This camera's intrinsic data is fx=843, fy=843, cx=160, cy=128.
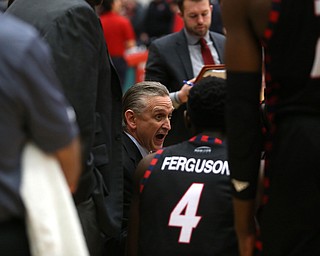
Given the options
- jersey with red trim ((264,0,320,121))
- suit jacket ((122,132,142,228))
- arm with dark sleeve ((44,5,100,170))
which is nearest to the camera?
jersey with red trim ((264,0,320,121))

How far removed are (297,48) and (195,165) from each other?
39.3 inches

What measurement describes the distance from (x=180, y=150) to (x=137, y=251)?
1.52 feet

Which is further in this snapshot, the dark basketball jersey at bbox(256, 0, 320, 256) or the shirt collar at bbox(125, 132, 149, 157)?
the shirt collar at bbox(125, 132, 149, 157)

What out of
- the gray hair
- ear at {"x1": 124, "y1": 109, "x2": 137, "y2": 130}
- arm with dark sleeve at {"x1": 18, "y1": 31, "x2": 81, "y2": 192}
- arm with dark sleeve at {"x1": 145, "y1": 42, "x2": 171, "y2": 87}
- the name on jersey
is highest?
arm with dark sleeve at {"x1": 18, "y1": 31, "x2": 81, "y2": 192}

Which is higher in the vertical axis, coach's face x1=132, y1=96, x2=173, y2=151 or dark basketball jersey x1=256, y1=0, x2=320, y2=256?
dark basketball jersey x1=256, y1=0, x2=320, y2=256

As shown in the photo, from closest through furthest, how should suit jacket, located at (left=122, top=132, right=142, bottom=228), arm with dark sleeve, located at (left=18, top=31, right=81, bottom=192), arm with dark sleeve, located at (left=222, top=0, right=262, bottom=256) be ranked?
1. arm with dark sleeve, located at (left=18, top=31, right=81, bottom=192)
2. arm with dark sleeve, located at (left=222, top=0, right=262, bottom=256)
3. suit jacket, located at (left=122, top=132, right=142, bottom=228)

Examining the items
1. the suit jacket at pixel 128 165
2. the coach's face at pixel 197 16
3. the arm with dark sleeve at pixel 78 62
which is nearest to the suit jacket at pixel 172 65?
the coach's face at pixel 197 16

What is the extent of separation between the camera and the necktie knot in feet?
19.8

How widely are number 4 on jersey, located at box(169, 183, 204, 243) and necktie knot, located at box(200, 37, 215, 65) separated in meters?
2.72

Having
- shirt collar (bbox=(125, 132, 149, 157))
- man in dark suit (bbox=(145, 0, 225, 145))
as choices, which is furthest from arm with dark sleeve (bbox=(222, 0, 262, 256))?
man in dark suit (bbox=(145, 0, 225, 145))

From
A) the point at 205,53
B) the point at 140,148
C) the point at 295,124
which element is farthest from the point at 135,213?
the point at 205,53

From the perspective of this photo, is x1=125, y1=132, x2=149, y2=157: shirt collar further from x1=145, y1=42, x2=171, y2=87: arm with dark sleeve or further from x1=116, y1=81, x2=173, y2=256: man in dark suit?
x1=145, y1=42, x2=171, y2=87: arm with dark sleeve

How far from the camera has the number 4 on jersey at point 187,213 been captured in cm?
338

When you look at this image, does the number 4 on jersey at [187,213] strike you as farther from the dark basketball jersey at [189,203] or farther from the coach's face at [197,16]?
the coach's face at [197,16]
